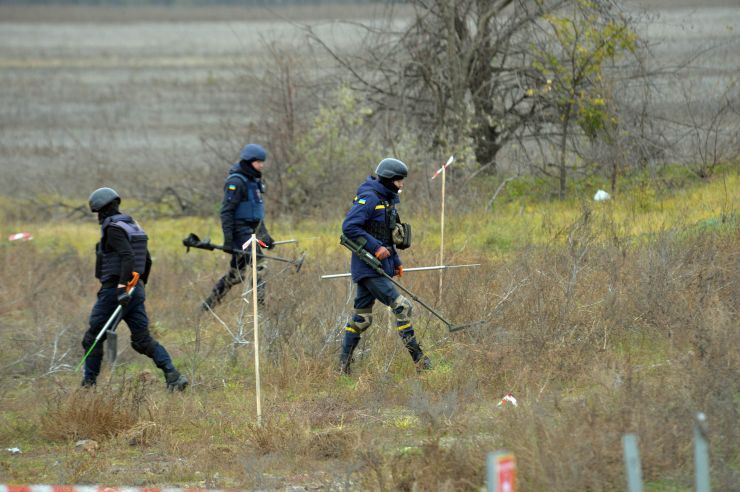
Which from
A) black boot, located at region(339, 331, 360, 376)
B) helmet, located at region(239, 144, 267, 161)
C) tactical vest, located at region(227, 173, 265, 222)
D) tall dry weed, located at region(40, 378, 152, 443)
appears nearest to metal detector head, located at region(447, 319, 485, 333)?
black boot, located at region(339, 331, 360, 376)

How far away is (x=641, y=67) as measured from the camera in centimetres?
1658

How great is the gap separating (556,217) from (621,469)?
26.6 feet

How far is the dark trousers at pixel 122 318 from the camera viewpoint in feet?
30.7

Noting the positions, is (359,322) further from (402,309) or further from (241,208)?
(241,208)

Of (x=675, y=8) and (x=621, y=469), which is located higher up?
(x=675, y=8)

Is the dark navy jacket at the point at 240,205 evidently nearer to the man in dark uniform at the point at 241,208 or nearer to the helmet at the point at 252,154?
the man in dark uniform at the point at 241,208

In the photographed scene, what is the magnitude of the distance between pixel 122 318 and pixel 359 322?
2080 millimetres

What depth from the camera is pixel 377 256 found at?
9.04 metres

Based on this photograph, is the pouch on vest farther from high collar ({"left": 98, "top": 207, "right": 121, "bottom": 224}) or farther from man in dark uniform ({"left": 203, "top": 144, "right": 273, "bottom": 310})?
high collar ({"left": 98, "top": 207, "right": 121, "bottom": 224})

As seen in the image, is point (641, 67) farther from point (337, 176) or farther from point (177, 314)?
point (177, 314)

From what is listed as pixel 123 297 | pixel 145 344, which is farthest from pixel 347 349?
pixel 123 297

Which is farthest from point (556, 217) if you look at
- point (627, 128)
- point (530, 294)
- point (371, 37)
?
point (371, 37)

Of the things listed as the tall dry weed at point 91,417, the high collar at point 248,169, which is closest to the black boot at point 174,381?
the tall dry weed at point 91,417

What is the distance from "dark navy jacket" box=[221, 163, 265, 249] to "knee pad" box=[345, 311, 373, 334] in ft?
8.40
